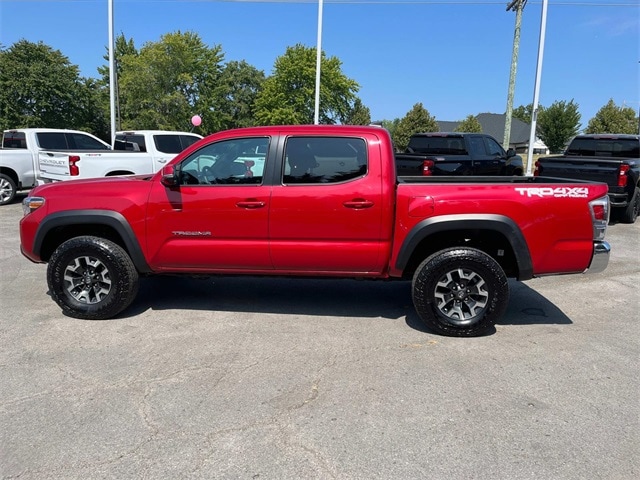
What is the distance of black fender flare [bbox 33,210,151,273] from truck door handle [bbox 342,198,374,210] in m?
2.01

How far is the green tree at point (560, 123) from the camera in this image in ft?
156

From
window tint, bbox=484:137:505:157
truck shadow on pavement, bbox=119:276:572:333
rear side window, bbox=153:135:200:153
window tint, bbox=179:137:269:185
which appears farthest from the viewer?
rear side window, bbox=153:135:200:153

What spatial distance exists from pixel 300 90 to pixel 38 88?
994 inches

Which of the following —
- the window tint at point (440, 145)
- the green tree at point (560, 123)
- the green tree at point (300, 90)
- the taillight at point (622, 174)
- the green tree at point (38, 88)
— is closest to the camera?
the taillight at point (622, 174)

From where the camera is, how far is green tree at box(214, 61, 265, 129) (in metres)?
54.7

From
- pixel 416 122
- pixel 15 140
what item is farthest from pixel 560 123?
pixel 15 140

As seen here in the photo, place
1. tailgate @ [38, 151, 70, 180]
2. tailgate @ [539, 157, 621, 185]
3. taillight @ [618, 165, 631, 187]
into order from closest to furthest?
taillight @ [618, 165, 631, 187], tailgate @ [539, 157, 621, 185], tailgate @ [38, 151, 70, 180]

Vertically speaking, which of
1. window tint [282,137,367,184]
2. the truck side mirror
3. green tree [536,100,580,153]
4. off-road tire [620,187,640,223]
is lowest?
off-road tire [620,187,640,223]

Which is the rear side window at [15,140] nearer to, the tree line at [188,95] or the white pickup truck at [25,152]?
the white pickup truck at [25,152]

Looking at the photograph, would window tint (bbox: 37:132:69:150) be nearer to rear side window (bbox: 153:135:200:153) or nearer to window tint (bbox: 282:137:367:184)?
rear side window (bbox: 153:135:200:153)

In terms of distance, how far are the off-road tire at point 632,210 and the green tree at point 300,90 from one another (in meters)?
43.5

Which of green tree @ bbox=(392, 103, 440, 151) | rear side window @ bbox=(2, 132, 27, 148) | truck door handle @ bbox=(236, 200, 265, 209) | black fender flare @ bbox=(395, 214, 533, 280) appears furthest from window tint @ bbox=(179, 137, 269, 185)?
green tree @ bbox=(392, 103, 440, 151)

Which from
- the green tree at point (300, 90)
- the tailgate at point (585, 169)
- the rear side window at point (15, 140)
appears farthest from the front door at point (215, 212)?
the green tree at point (300, 90)

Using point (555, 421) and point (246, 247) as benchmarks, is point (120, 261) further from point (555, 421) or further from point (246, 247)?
point (555, 421)
